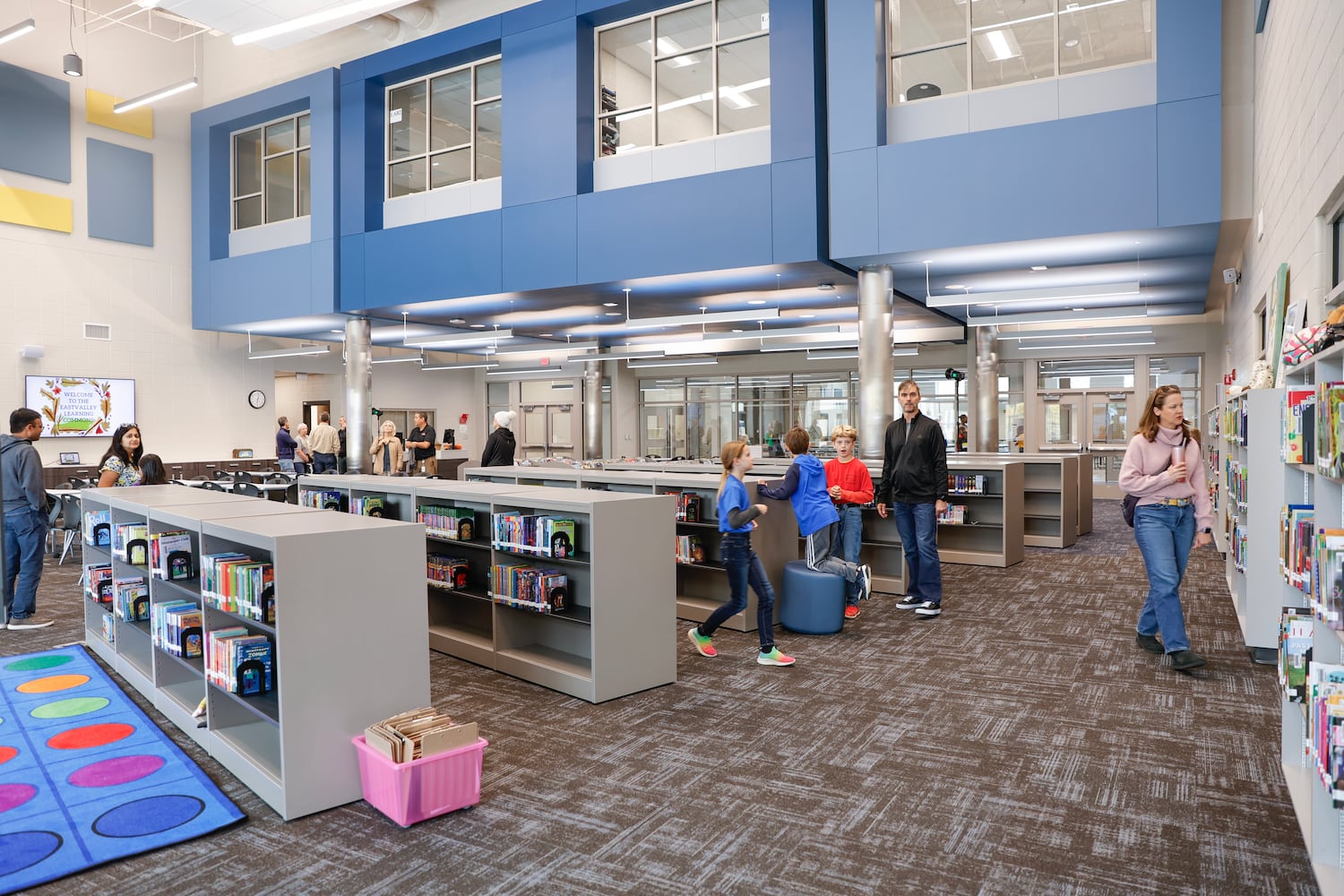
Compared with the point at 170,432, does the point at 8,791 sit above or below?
below

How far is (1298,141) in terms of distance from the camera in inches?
194

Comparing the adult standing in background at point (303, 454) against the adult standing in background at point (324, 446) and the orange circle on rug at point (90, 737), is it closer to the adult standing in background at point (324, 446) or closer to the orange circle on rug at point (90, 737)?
the adult standing in background at point (324, 446)

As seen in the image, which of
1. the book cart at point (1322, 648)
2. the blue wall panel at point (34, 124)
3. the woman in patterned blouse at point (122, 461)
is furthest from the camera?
the blue wall panel at point (34, 124)

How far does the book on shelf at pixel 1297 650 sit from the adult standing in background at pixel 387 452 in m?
10.7

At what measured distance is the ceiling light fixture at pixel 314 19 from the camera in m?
9.10

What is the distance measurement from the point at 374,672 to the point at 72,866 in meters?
1.12

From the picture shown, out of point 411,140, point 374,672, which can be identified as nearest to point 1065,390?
point 411,140

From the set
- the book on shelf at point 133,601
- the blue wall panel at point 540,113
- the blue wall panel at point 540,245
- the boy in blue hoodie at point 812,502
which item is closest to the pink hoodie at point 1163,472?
the boy in blue hoodie at point 812,502

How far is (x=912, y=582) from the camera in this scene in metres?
7.02

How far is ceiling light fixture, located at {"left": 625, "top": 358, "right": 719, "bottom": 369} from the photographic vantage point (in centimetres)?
1884

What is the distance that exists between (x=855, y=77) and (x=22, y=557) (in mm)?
8486

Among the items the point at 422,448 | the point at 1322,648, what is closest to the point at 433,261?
the point at 422,448

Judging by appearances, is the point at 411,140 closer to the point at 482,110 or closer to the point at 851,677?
the point at 482,110

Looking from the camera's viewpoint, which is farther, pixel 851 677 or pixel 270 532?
pixel 851 677
